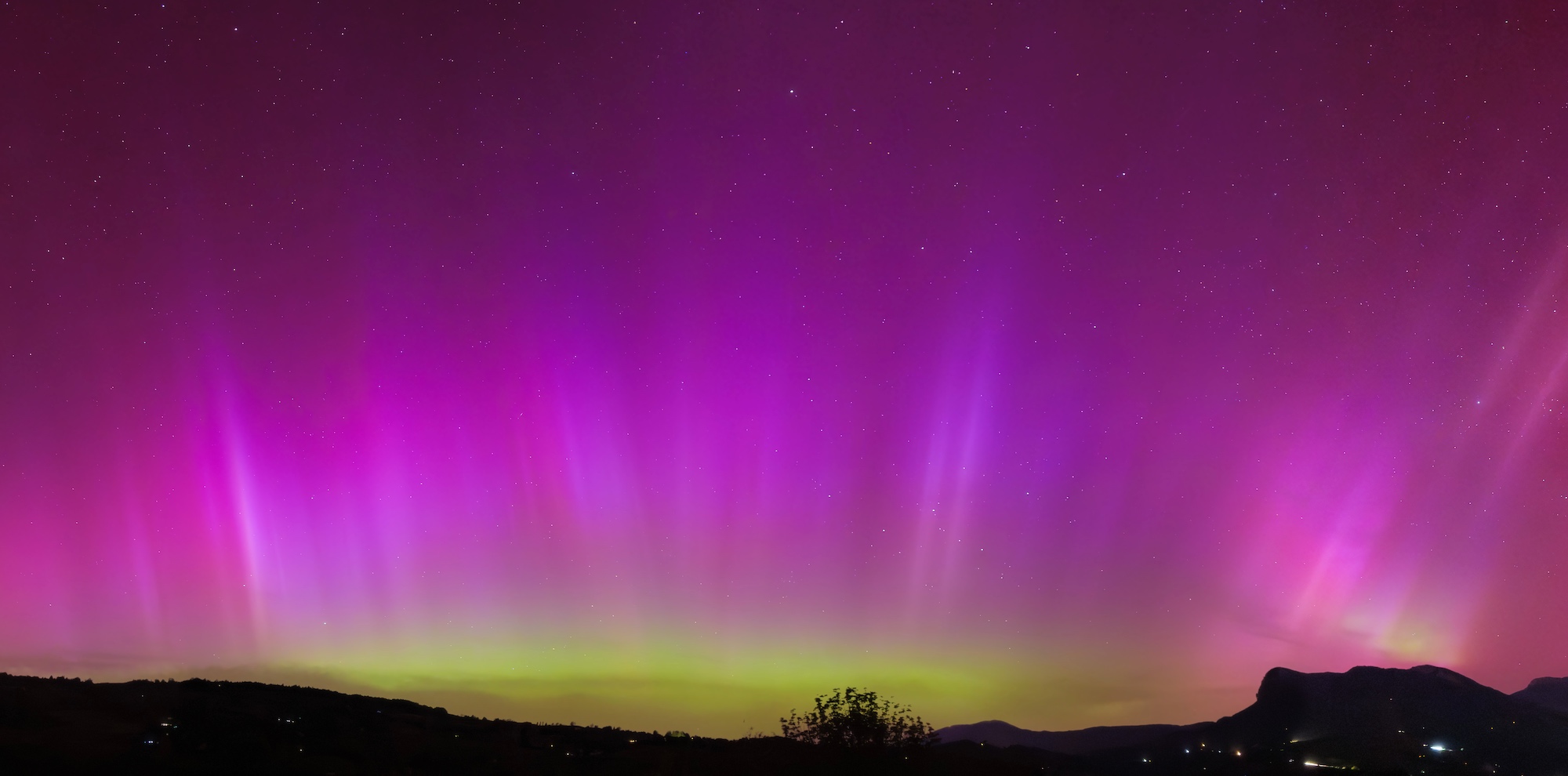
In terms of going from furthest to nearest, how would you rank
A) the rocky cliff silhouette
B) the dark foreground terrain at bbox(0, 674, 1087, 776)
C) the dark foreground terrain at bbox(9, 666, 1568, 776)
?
the rocky cliff silhouette → the dark foreground terrain at bbox(9, 666, 1568, 776) → the dark foreground terrain at bbox(0, 674, 1087, 776)

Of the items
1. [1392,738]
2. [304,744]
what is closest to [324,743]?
[304,744]

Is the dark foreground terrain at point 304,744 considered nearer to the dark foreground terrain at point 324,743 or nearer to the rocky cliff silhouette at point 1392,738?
the dark foreground terrain at point 324,743

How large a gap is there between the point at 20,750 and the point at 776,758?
30.3 metres

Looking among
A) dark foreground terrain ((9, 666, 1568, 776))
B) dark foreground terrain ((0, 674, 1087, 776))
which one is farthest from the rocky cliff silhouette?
dark foreground terrain ((0, 674, 1087, 776))

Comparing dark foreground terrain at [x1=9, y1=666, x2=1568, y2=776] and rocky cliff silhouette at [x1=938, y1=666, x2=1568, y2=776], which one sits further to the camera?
rocky cliff silhouette at [x1=938, y1=666, x2=1568, y2=776]

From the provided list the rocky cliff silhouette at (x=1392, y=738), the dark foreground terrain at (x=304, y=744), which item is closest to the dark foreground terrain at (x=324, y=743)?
the dark foreground terrain at (x=304, y=744)

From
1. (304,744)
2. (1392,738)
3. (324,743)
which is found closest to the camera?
(304,744)

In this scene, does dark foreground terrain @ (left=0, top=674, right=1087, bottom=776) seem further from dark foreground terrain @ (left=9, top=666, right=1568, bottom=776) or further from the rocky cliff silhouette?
the rocky cliff silhouette

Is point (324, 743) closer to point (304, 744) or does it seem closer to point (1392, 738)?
point (304, 744)

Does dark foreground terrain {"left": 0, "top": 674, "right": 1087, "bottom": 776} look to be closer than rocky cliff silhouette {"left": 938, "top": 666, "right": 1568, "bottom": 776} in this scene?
Yes

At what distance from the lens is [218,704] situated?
40344 mm

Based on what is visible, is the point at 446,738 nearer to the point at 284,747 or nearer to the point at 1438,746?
the point at 284,747

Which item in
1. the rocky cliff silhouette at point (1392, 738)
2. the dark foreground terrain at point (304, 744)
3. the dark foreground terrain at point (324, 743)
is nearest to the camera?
the dark foreground terrain at point (304, 744)

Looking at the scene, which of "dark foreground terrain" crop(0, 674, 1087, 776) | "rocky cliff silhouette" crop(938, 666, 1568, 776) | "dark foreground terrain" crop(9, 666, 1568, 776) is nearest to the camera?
"dark foreground terrain" crop(0, 674, 1087, 776)
